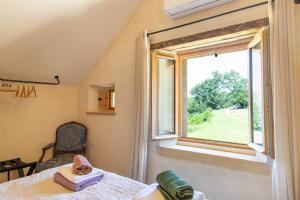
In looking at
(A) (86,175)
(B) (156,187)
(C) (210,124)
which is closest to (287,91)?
(C) (210,124)

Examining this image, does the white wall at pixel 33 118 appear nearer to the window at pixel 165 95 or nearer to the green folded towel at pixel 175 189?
the window at pixel 165 95

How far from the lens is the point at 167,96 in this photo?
2619 millimetres

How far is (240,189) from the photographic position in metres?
1.86

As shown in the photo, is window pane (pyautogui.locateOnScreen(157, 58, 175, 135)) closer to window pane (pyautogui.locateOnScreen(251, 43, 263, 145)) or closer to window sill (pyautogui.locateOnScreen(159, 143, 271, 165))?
window sill (pyautogui.locateOnScreen(159, 143, 271, 165))

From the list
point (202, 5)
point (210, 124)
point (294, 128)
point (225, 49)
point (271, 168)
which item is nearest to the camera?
point (294, 128)

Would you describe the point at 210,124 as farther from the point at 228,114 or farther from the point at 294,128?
the point at 294,128

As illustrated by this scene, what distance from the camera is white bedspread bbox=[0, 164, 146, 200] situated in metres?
1.33

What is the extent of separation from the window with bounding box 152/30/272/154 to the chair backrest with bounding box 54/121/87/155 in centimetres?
123

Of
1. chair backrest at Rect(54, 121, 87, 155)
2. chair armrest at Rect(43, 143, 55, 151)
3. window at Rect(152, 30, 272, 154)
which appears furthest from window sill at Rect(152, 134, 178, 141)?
chair armrest at Rect(43, 143, 55, 151)

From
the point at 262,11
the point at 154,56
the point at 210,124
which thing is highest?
the point at 262,11

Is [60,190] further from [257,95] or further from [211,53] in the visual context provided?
[211,53]

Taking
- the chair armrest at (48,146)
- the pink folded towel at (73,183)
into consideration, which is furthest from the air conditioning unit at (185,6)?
the chair armrest at (48,146)

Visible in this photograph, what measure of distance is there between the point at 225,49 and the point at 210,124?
879 millimetres

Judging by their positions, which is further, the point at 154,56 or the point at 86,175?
the point at 154,56
